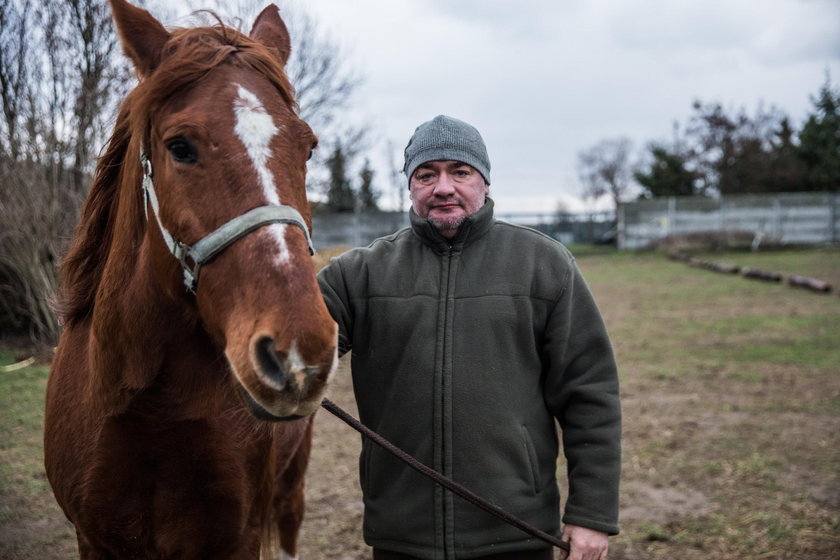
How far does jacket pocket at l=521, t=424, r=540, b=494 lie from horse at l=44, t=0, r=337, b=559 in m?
0.84

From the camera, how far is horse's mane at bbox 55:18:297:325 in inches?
68.0

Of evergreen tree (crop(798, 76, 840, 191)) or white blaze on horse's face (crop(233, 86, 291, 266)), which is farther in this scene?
evergreen tree (crop(798, 76, 840, 191))

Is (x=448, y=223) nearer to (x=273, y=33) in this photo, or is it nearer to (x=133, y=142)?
(x=273, y=33)

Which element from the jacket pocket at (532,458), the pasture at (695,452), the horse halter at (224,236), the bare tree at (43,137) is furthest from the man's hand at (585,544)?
the bare tree at (43,137)

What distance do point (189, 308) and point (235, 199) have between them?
0.44 m

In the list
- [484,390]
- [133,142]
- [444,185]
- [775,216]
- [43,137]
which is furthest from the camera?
[775,216]

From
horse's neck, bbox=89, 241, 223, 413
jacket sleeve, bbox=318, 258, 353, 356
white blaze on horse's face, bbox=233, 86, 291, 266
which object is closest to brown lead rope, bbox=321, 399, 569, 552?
jacket sleeve, bbox=318, 258, 353, 356

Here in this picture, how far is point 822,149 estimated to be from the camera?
31797 millimetres

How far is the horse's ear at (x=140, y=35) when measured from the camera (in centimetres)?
179

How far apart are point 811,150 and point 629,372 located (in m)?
30.1

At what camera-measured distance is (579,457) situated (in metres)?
2.31

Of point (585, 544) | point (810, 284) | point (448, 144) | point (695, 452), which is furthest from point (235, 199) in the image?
point (810, 284)

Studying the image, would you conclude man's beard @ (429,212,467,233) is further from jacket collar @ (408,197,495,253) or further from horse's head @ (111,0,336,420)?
horse's head @ (111,0,336,420)

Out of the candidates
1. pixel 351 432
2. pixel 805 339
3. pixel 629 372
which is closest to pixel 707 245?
pixel 805 339
